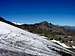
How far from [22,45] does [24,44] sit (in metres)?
0.04

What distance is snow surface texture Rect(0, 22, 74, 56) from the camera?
2564 mm

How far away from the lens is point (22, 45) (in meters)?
2.61

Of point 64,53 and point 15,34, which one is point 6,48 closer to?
point 15,34

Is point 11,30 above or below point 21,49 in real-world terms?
above

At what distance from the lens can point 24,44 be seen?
2639 millimetres

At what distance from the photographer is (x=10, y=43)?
260 centimetres

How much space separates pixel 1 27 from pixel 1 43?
Result: 31 cm

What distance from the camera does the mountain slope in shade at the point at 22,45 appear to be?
8.34 ft

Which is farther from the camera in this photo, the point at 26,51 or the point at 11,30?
the point at 11,30

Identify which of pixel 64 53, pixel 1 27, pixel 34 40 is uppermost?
pixel 1 27

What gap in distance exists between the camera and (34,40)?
276cm

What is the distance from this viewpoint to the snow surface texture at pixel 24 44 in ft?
8.41

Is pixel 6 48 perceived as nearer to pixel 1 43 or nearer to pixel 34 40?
pixel 1 43

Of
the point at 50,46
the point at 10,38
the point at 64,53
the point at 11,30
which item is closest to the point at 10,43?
the point at 10,38
